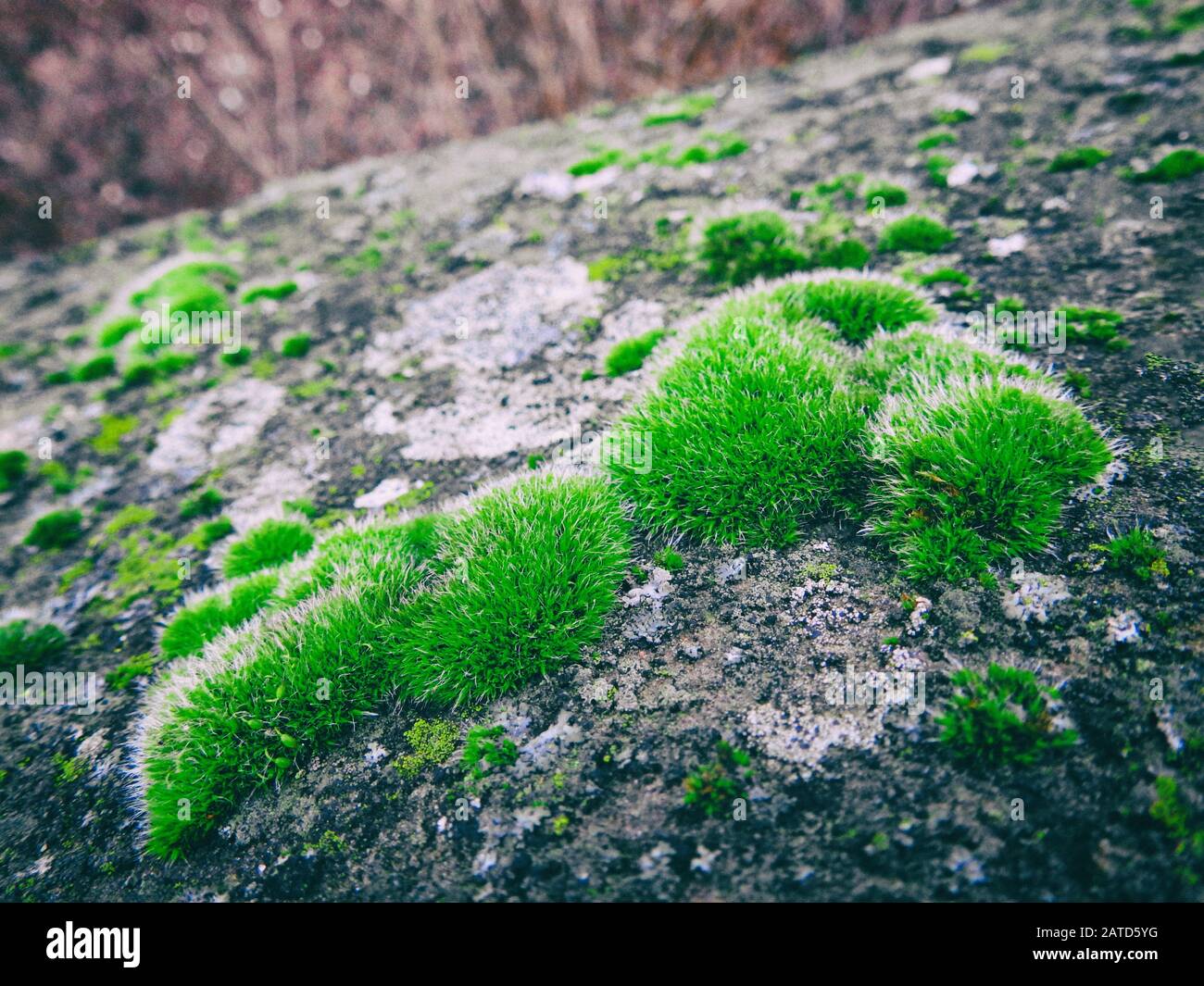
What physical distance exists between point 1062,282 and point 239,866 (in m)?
6.83

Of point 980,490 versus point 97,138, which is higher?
point 97,138

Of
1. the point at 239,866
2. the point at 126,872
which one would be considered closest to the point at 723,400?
the point at 239,866

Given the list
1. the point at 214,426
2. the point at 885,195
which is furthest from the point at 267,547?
the point at 885,195

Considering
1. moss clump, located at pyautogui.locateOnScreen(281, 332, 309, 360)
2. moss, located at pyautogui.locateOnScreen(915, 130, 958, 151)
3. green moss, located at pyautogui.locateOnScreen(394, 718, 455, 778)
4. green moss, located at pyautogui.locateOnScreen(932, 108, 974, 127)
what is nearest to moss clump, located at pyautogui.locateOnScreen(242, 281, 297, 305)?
moss clump, located at pyautogui.locateOnScreen(281, 332, 309, 360)

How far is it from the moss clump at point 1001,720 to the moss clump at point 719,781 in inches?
36.5

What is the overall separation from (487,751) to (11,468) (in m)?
6.82

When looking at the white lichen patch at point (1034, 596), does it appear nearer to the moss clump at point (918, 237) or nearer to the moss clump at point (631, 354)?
the moss clump at point (631, 354)

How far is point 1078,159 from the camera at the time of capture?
5.79 m

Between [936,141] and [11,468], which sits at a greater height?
[936,141]

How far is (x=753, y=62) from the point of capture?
34.5 feet

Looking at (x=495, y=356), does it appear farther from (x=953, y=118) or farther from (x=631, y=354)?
(x=953, y=118)

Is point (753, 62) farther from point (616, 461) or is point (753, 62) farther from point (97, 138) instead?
point (97, 138)

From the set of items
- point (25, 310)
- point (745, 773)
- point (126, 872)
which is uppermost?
point (25, 310)
